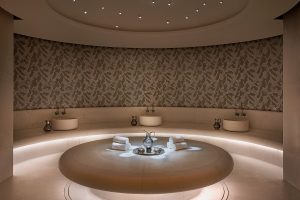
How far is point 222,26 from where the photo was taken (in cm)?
456

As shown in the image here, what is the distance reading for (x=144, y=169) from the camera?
2.52 metres

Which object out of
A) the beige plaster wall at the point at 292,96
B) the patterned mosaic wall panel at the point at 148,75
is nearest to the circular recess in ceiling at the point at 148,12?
the beige plaster wall at the point at 292,96

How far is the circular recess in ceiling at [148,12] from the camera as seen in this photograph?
387cm

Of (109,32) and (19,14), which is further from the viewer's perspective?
(109,32)

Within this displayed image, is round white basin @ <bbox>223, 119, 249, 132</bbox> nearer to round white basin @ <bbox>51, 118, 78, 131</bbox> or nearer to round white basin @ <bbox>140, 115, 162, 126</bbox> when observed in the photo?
round white basin @ <bbox>140, 115, 162, 126</bbox>

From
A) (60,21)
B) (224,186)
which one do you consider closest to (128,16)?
(60,21)

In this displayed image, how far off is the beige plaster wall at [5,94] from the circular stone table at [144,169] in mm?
1164

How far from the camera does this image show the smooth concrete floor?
3.02 meters

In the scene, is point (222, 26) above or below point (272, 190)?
above

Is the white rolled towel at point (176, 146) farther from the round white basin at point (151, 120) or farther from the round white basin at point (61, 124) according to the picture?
the round white basin at point (61, 124)

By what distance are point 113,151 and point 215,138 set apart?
2.70 m

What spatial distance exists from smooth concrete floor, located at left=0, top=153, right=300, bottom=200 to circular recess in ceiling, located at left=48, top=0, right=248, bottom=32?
8.74 ft

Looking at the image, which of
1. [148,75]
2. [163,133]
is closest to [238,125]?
[163,133]

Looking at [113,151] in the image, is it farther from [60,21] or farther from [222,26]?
[222,26]
